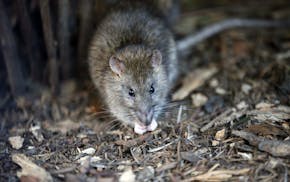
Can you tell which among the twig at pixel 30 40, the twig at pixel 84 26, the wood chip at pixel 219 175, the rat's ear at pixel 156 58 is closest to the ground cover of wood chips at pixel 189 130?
the wood chip at pixel 219 175

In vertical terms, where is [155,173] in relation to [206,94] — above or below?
below

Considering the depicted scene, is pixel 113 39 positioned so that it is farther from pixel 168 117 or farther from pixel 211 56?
pixel 211 56

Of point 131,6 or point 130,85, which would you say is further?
point 131,6

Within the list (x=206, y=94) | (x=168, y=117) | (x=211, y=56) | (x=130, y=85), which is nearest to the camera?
(x=130, y=85)

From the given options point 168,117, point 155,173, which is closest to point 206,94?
point 168,117

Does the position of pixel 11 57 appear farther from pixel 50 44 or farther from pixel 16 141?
pixel 16 141

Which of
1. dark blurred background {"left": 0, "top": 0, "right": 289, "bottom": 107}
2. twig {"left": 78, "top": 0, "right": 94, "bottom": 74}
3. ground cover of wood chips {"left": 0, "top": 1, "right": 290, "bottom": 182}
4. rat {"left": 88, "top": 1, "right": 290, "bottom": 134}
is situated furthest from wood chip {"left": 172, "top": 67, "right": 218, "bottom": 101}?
twig {"left": 78, "top": 0, "right": 94, "bottom": 74}

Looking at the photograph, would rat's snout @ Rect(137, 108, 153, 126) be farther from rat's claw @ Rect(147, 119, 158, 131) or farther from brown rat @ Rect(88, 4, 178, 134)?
rat's claw @ Rect(147, 119, 158, 131)
